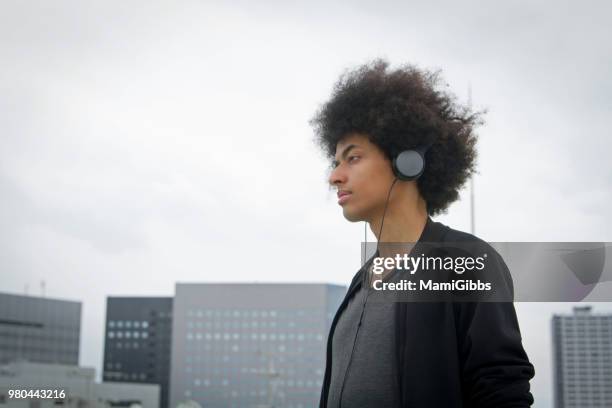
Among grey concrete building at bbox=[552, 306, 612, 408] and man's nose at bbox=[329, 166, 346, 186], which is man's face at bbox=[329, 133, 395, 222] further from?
grey concrete building at bbox=[552, 306, 612, 408]

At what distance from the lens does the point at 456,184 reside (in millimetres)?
1608

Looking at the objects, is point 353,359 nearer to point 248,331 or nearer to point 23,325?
point 23,325

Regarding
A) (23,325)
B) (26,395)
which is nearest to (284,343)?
(23,325)

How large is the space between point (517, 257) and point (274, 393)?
93212mm

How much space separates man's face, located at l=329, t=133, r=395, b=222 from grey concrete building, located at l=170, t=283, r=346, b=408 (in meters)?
93.0

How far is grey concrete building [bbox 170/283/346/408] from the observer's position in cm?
9388

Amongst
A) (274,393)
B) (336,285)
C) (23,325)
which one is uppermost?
(336,285)

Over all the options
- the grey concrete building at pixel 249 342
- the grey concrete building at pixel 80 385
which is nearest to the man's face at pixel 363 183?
the grey concrete building at pixel 80 385

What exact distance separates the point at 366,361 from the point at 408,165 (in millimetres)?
350

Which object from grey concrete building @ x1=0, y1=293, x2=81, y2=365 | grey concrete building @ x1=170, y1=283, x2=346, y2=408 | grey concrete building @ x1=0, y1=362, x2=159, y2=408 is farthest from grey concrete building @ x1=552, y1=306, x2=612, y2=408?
grey concrete building @ x1=170, y1=283, x2=346, y2=408

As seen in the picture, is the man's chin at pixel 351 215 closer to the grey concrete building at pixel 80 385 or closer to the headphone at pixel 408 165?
the headphone at pixel 408 165

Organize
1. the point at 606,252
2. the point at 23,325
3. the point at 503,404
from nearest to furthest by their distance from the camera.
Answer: the point at 503,404, the point at 606,252, the point at 23,325

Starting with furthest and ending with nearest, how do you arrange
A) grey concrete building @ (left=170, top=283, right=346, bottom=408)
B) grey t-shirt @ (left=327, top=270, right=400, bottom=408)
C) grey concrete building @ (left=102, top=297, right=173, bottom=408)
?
1. grey concrete building @ (left=102, top=297, right=173, bottom=408)
2. grey concrete building @ (left=170, top=283, right=346, bottom=408)
3. grey t-shirt @ (left=327, top=270, right=400, bottom=408)

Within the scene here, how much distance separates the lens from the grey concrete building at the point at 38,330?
74.4 meters
